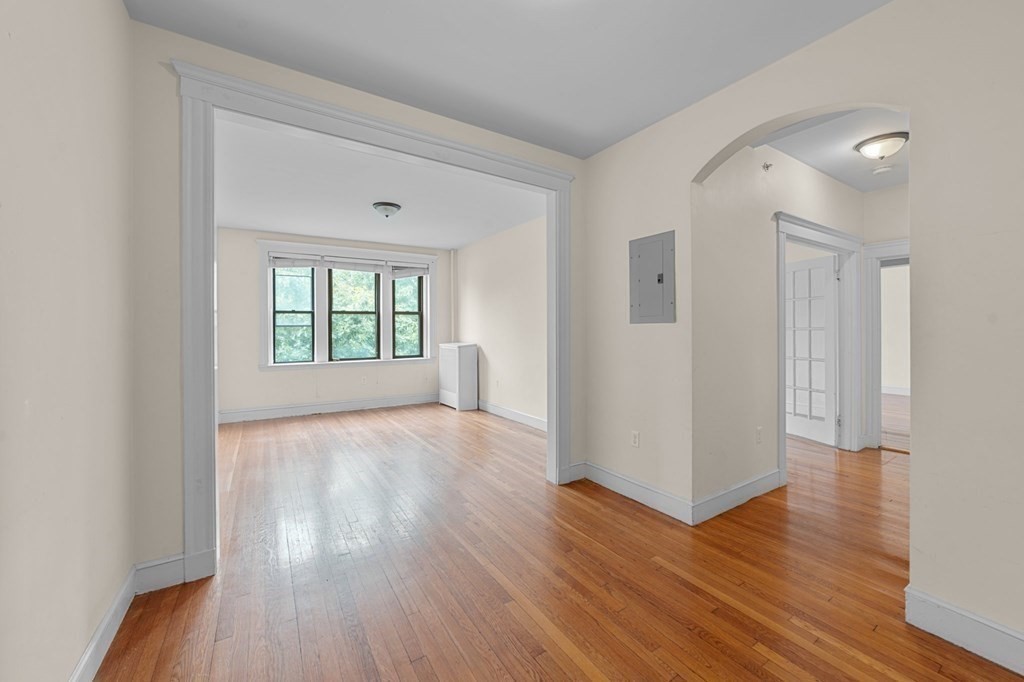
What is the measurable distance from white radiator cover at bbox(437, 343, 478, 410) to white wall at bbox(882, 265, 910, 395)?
25.7 feet

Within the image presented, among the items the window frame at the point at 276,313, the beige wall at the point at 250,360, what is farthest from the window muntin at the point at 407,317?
the window frame at the point at 276,313

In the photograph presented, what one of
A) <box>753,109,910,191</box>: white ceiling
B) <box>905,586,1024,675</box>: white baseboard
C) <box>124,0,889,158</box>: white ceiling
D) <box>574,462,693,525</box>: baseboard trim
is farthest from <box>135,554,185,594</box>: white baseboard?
<box>753,109,910,191</box>: white ceiling

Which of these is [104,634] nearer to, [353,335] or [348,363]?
[348,363]

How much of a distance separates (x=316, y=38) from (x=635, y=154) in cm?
214

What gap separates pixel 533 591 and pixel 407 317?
230 inches

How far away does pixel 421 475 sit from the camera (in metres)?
3.63

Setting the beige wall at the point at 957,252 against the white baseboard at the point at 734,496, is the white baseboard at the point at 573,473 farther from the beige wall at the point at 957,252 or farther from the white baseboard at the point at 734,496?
the beige wall at the point at 957,252

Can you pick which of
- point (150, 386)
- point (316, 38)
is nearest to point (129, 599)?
point (150, 386)

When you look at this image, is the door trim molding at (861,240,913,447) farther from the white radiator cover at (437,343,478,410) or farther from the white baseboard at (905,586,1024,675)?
the white radiator cover at (437,343,478,410)

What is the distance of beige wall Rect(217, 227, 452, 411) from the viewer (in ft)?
19.0

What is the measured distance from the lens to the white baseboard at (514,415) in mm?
5348

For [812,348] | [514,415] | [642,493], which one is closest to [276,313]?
[514,415]

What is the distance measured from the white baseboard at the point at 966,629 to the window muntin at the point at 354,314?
21.6 ft

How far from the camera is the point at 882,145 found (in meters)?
3.09
